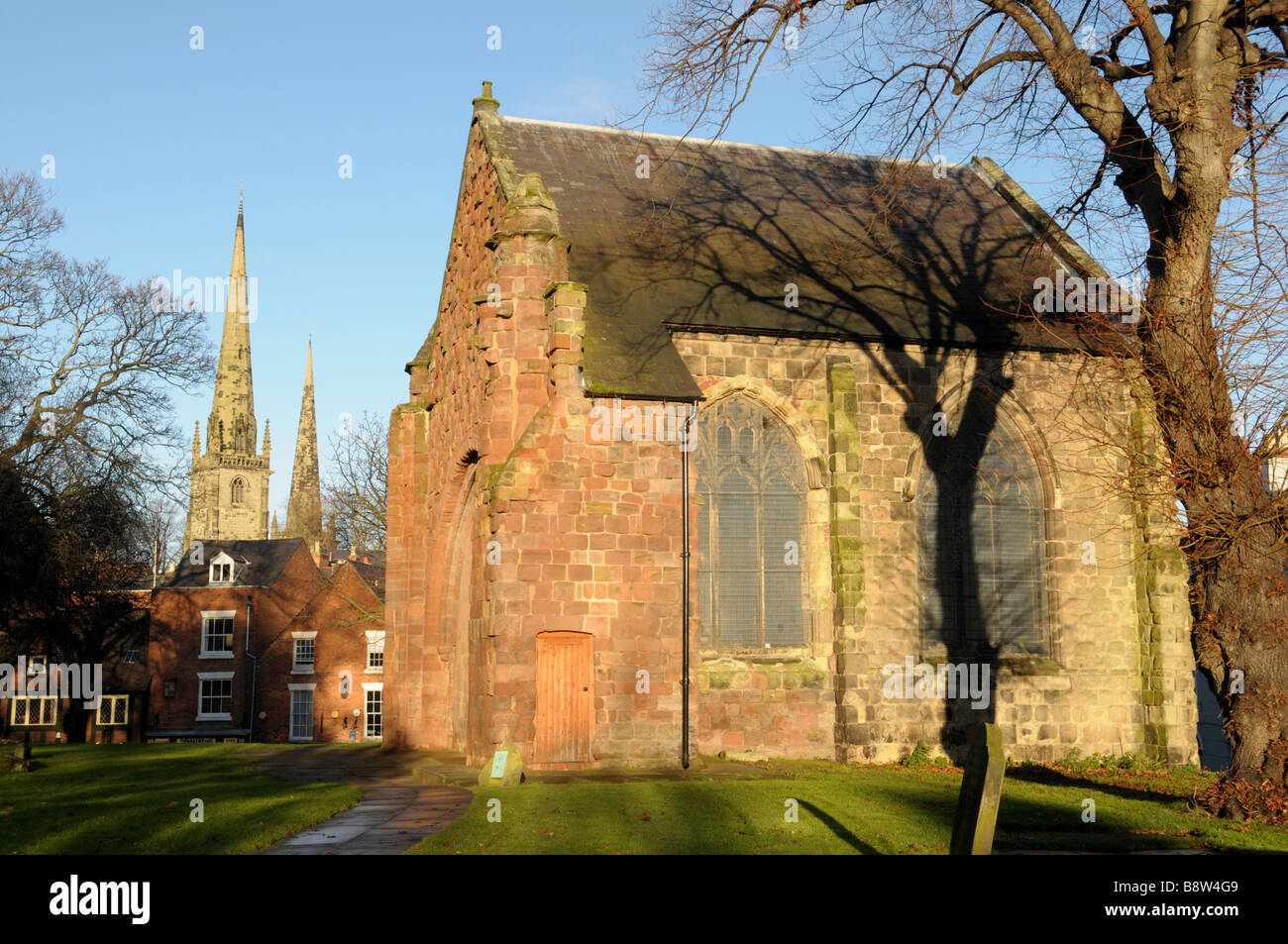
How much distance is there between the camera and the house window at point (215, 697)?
166ft

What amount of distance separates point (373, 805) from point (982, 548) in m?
13.0

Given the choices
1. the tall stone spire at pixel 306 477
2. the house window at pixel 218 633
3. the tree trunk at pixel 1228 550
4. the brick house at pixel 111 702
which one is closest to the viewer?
the tree trunk at pixel 1228 550

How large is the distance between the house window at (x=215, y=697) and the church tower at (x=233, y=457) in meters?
49.1

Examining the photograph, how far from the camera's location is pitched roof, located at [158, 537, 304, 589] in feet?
174

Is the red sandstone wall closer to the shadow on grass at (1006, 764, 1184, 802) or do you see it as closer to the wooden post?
the shadow on grass at (1006, 764, 1184, 802)

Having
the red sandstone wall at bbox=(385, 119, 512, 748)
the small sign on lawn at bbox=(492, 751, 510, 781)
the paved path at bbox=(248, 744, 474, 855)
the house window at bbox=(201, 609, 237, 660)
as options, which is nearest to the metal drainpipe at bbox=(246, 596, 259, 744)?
the house window at bbox=(201, 609, 237, 660)

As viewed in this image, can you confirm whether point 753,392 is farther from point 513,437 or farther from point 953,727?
point 953,727

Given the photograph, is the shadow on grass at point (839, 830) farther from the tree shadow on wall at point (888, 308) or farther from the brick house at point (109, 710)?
the brick house at point (109, 710)

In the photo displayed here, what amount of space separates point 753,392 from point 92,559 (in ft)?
67.9

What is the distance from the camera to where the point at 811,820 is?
12352 millimetres

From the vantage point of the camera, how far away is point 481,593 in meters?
18.8

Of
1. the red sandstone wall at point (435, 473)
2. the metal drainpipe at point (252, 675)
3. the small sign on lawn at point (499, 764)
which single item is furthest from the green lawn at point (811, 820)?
the metal drainpipe at point (252, 675)
